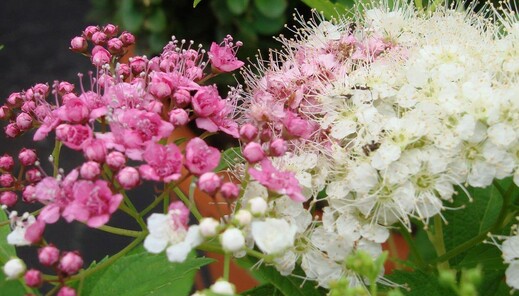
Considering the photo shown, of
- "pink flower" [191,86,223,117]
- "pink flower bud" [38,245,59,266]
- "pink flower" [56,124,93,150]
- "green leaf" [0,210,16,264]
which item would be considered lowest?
"green leaf" [0,210,16,264]

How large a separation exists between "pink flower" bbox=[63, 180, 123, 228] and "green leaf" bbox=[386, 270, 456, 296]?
0.40 m

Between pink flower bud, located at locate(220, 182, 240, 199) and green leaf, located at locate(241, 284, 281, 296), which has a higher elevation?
pink flower bud, located at locate(220, 182, 240, 199)

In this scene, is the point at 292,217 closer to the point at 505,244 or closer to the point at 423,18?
the point at 505,244

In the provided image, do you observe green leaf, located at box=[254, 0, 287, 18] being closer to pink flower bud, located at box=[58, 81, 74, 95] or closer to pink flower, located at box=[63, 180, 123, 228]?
pink flower bud, located at box=[58, 81, 74, 95]

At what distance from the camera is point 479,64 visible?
1018 millimetres

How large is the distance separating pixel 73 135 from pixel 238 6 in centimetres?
170

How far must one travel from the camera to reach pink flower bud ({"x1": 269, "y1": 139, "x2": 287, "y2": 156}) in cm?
94

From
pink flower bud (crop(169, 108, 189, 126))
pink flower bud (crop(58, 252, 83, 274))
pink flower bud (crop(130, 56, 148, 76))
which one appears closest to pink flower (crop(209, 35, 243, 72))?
pink flower bud (crop(130, 56, 148, 76))

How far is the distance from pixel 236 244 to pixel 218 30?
1.95m

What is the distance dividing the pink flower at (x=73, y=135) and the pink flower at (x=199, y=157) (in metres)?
0.12

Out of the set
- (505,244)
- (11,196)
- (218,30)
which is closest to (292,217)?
(505,244)

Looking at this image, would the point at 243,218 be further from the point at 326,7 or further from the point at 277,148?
the point at 326,7

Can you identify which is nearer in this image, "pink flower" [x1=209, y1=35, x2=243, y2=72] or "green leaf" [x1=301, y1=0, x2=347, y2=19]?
"pink flower" [x1=209, y1=35, x2=243, y2=72]

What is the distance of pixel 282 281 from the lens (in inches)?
41.4
